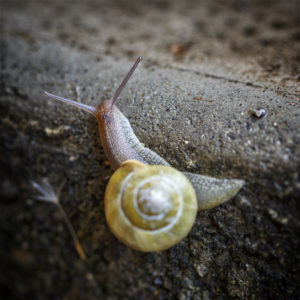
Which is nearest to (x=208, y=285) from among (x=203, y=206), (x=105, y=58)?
(x=203, y=206)

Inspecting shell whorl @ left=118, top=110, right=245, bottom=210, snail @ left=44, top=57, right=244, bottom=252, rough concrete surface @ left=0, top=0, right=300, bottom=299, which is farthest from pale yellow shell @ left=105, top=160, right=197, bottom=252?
rough concrete surface @ left=0, top=0, right=300, bottom=299

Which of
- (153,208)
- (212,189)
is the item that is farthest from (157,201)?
(212,189)

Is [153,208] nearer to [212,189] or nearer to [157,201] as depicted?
[157,201]

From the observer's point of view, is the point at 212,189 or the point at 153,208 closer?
the point at 153,208

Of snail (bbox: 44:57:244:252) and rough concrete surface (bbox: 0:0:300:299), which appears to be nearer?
snail (bbox: 44:57:244:252)

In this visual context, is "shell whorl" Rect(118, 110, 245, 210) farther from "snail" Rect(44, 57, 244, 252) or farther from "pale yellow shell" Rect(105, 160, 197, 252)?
"pale yellow shell" Rect(105, 160, 197, 252)

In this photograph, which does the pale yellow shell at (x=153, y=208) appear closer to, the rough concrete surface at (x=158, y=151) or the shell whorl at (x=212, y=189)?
the shell whorl at (x=212, y=189)
